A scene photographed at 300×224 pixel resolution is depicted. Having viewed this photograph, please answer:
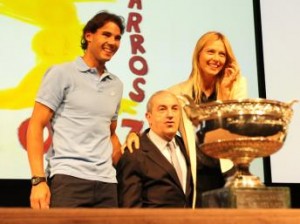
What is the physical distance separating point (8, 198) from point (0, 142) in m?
0.20

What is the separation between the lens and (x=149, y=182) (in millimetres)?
1540

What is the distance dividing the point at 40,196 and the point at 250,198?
0.57 meters

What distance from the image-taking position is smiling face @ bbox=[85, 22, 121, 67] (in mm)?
1515

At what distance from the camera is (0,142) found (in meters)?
1.99

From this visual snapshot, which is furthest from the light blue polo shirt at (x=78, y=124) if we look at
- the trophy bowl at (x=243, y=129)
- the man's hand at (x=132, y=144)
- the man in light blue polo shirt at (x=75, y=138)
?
the trophy bowl at (x=243, y=129)

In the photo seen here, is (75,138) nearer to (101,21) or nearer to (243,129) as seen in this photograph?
(101,21)

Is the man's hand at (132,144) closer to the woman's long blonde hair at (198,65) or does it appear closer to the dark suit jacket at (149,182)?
the dark suit jacket at (149,182)

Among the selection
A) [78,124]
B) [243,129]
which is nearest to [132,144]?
[78,124]

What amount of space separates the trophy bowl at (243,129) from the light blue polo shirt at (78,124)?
0.44m

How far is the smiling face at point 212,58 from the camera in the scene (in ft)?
5.24

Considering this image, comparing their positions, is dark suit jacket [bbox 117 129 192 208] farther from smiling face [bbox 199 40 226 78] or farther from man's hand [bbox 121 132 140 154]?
smiling face [bbox 199 40 226 78]

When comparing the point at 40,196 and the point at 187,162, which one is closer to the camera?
the point at 40,196

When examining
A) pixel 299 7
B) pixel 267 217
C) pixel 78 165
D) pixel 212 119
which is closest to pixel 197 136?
pixel 212 119

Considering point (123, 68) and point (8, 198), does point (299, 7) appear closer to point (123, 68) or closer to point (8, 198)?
point (123, 68)
